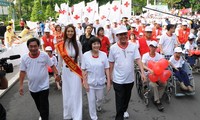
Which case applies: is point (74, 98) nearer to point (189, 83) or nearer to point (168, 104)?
point (168, 104)

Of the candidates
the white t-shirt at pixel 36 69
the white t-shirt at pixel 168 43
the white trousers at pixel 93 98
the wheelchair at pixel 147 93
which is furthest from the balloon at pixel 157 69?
the white t-shirt at pixel 36 69

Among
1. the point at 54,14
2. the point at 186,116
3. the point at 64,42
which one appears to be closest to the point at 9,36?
the point at 64,42

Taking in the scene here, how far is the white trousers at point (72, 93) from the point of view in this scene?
496 centimetres

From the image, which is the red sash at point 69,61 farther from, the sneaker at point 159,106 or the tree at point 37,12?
the tree at point 37,12

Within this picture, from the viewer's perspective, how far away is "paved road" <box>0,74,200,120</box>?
5539mm

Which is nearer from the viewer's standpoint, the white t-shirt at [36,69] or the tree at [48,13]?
the white t-shirt at [36,69]

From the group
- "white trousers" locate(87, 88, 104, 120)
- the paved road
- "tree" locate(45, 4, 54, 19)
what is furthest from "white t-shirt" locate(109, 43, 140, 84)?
"tree" locate(45, 4, 54, 19)

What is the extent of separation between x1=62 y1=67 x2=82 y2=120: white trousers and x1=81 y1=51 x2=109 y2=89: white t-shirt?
0.74 ft

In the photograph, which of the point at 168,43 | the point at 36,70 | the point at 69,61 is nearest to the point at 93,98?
the point at 69,61

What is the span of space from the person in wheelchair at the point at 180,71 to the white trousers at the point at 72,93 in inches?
103

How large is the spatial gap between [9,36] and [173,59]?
8.57 m

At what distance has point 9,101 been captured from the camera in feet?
23.0

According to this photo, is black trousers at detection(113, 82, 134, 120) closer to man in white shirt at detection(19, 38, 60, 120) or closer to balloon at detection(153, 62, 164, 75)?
balloon at detection(153, 62, 164, 75)

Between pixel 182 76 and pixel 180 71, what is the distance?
128 millimetres
